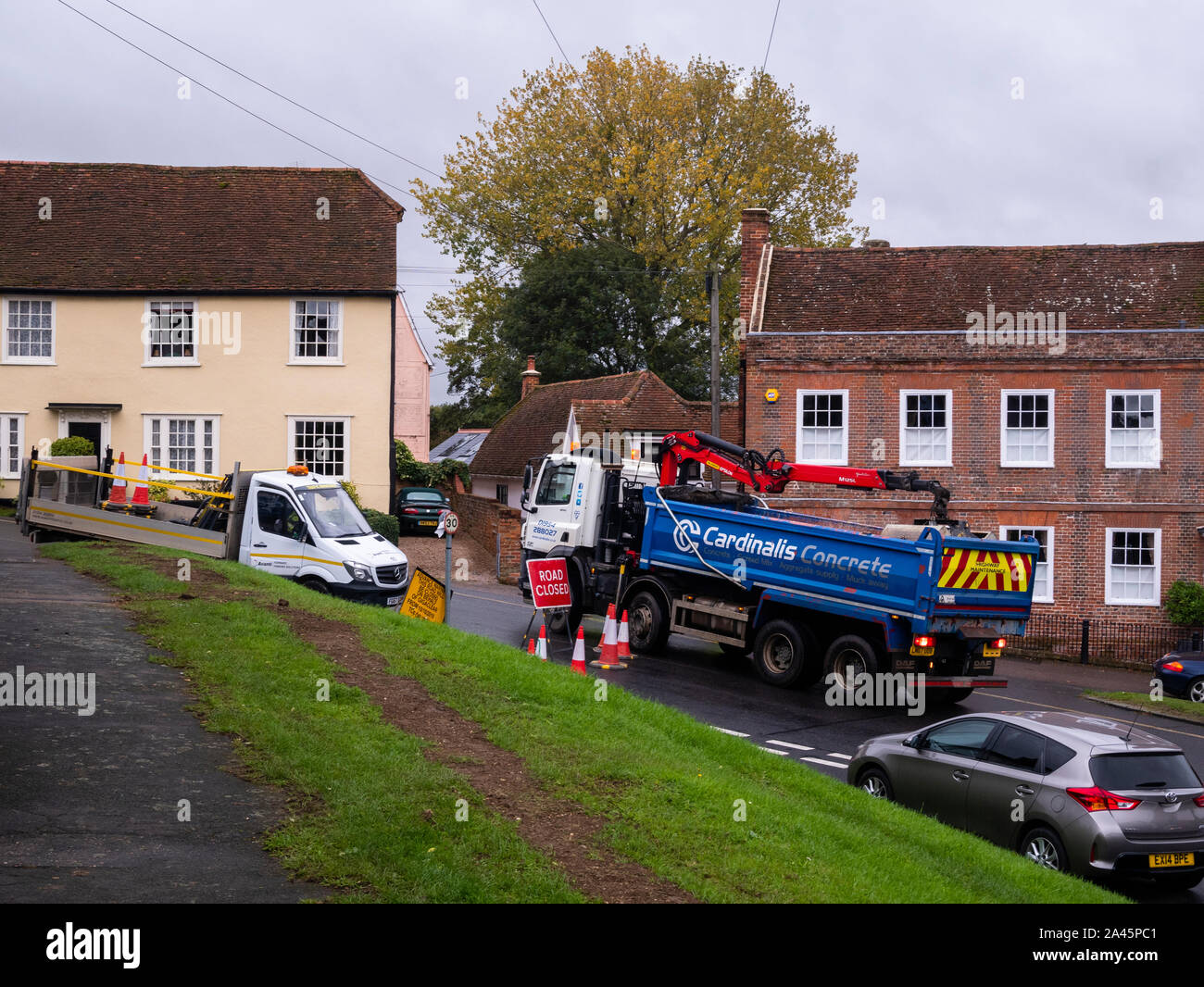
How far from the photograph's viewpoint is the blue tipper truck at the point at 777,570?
51.5 feet

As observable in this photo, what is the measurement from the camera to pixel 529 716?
10219mm

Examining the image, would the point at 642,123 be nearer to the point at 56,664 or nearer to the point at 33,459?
the point at 33,459

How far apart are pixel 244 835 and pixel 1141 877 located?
6955 mm

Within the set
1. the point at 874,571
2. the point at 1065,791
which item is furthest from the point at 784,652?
the point at 1065,791

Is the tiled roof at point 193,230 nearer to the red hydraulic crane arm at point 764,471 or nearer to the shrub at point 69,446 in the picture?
the shrub at point 69,446

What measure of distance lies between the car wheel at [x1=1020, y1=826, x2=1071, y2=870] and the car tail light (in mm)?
427

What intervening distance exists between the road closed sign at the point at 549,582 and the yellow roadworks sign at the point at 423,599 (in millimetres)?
1704

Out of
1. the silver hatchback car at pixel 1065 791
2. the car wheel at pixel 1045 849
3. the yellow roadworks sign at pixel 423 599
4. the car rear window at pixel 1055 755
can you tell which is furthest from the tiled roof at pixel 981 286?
the car wheel at pixel 1045 849

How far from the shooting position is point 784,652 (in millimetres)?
17234

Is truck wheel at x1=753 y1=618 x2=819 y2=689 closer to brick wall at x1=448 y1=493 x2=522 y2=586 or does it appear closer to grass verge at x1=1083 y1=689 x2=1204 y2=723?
grass verge at x1=1083 y1=689 x2=1204 y2=723

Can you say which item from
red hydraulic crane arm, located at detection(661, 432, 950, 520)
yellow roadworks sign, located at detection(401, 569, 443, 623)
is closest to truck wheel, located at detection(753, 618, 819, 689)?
red hydraulic crane arm, located at detection(661, 432, 950, 520)

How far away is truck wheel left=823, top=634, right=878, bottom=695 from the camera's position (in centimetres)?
1603

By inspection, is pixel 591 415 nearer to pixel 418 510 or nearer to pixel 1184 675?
pixel 418 510

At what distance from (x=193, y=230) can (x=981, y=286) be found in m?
21.1
